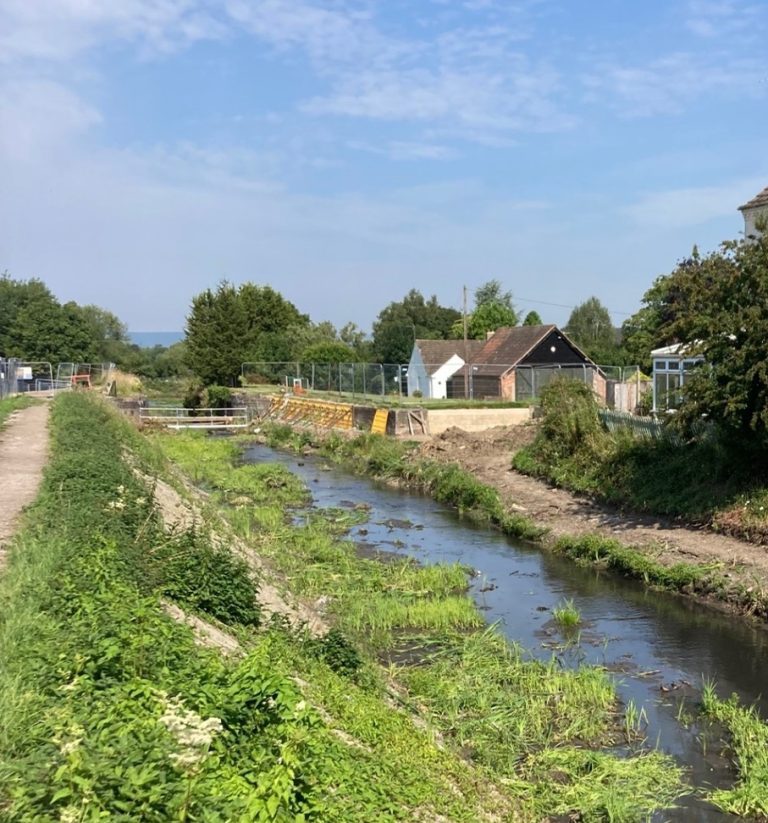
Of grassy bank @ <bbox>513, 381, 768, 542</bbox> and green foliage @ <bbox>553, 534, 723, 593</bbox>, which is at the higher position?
grassy bank @ <bbox>513, 381, 768, 542</bbox>

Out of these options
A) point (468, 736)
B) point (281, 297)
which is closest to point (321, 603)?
point (468, 736)

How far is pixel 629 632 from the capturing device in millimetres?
13367

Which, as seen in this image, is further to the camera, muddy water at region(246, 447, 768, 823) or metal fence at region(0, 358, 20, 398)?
metal fence at region(0, 358, 20, 398)

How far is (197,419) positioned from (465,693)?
42.3 metres

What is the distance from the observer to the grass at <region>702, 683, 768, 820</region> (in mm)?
7805

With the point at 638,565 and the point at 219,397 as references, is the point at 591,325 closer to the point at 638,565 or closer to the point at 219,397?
the point at 219,397

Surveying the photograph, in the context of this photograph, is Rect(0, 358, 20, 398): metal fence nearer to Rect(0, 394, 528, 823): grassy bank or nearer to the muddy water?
the muddy water

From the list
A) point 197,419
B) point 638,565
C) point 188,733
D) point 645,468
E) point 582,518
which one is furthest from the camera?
point 197,419

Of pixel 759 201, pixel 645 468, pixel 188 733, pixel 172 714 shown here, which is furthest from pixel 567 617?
pixel 759 201

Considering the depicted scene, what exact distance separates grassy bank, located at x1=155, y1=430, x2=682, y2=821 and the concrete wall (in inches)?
828

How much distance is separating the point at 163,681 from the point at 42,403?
34.6 meters

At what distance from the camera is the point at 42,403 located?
37.2 meters

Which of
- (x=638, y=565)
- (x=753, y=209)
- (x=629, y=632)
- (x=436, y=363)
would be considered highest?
(x=753, y=209)

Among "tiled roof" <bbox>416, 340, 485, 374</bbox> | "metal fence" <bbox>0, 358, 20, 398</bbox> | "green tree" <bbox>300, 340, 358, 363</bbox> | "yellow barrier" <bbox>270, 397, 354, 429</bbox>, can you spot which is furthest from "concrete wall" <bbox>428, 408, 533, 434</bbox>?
"green tree" <bbox>300, 340, 358, 363</bbox>
